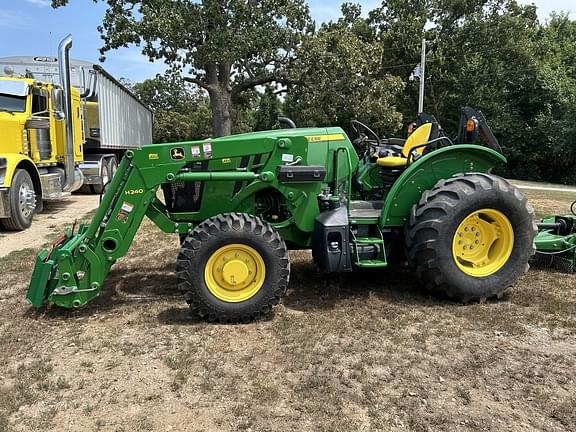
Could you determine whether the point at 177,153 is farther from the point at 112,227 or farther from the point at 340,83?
the point at 340,83

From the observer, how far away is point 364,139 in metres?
6.05

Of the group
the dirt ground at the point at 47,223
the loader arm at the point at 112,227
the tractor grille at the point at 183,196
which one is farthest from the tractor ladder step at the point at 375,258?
the dirt ground at the point at 47,223

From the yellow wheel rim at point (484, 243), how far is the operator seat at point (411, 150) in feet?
2.93

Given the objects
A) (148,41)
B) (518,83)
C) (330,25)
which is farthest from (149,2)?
(518,83)

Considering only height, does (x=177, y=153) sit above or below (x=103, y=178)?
above

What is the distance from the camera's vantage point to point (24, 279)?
569 cm

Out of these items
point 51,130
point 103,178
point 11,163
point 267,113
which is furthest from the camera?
point 267,113

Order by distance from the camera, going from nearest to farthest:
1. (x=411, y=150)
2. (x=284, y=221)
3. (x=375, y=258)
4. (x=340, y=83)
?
(x=375, y=258), (x=284, y=221), (x=411, y=150), (x=340, y=83)

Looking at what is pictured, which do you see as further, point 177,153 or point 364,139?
point 364,139

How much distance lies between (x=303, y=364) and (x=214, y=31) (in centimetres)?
1595

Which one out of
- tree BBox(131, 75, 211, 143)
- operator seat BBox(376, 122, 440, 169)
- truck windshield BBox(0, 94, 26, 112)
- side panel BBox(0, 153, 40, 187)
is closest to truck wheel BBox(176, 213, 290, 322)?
operator seat BBox(376, 122, 440, 169)

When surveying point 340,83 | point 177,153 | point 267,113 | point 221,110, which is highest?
point 267,113

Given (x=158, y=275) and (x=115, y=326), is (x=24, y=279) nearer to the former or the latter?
(x=158, y=275)

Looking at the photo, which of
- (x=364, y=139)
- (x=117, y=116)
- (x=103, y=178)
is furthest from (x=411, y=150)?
(x=117, y=116)
